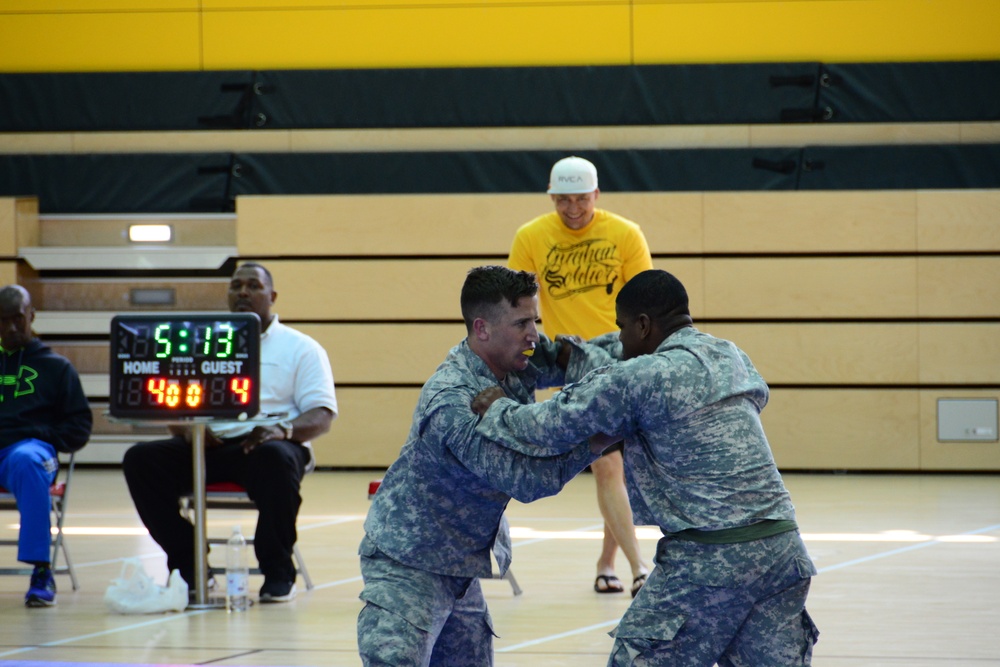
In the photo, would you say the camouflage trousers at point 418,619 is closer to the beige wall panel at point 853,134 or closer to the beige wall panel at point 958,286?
the beige wall panel at point 958,286

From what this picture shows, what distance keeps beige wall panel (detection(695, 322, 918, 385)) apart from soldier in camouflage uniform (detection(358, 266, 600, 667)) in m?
6.70

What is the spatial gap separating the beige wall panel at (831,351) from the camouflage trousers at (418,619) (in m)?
6.70

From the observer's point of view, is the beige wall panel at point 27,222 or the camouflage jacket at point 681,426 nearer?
the camouflage jacket at point 681,426

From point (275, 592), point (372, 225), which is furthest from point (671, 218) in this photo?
point (275, 592)

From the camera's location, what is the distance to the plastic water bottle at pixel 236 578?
517 cm

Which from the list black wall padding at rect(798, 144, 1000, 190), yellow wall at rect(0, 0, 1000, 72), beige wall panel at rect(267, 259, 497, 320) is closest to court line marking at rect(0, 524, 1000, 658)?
black wall padding at rect(798, 144, 1000, 190)

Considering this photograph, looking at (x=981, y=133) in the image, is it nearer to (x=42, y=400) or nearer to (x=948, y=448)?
(x=948, y=448)

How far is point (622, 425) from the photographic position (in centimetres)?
285

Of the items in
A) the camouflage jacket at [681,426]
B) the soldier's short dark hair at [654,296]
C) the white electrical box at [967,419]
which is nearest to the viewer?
the camouflage jacket at [681,426]

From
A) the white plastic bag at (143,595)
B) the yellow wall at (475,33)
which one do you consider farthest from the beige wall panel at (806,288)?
the white plastic bag at (143,595)

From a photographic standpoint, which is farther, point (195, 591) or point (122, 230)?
point (122, 230)

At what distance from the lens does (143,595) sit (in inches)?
204

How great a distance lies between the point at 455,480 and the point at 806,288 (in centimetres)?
699

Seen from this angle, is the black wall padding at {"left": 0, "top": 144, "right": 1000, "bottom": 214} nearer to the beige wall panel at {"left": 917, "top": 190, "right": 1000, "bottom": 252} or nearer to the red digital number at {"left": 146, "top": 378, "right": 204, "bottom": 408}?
the beige wall panel at {"left": 917, "top": 190, "right": 1000, "bottom": 252}
